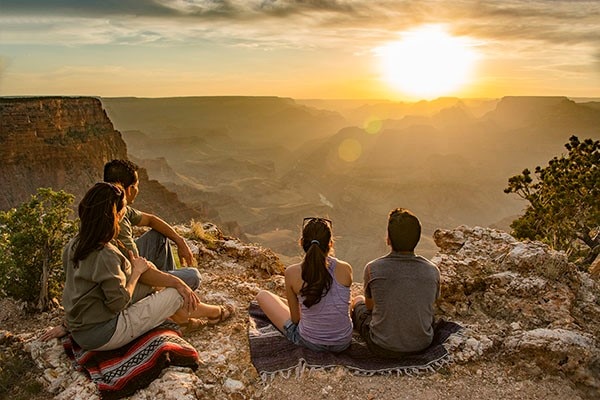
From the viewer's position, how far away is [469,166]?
10294 cm

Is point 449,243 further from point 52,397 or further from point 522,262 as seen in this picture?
point 52,397

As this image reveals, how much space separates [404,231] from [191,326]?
8.28 ft

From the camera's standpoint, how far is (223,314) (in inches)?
205

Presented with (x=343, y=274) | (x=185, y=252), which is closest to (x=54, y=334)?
(x=185, y=252)

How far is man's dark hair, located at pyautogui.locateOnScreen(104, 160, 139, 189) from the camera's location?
4.77 meters

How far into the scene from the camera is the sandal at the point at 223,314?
5.12 meters

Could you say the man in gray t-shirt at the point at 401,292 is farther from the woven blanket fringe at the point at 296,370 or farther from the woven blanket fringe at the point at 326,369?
the woven blanket fringe at the point at 296,370

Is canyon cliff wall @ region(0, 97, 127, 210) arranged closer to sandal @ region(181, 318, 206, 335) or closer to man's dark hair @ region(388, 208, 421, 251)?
sandal @ region(181, 318, 206, 335)

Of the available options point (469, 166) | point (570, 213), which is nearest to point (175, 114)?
point (469, 166)

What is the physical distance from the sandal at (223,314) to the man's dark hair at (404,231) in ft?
7.22

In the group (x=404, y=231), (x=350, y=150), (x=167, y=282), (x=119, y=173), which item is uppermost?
(x=119, y=173)

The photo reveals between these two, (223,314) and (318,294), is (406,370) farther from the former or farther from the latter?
(223,314)

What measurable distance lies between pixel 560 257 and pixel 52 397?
633 cm

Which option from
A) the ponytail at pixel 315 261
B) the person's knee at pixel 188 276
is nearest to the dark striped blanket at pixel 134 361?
the person's knee at pixel 188 276
